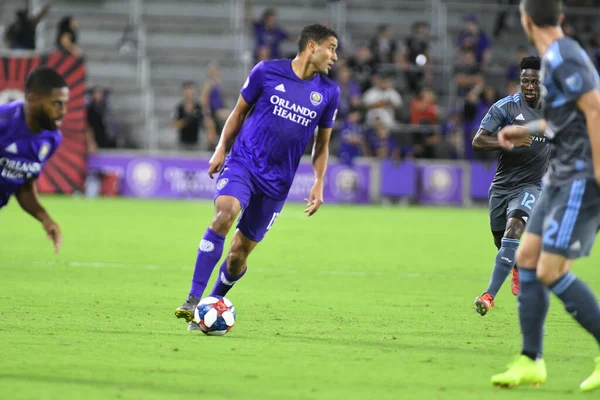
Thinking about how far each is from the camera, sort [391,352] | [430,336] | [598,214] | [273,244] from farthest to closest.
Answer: [273,244] → [430,336] → [391,352] → [598,214]

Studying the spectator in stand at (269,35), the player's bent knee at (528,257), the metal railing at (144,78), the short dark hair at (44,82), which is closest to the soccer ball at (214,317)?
the short dark hair at (44,82)

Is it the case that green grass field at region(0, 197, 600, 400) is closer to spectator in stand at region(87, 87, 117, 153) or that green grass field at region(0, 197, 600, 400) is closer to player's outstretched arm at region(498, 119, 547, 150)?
A: player's outstretched arm at region(498, 119, 547, 150)

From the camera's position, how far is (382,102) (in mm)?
27156

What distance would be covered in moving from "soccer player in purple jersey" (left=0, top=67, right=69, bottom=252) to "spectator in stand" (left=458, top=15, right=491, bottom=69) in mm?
22533

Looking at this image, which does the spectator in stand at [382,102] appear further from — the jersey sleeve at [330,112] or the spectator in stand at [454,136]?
the jersey sleeve at [330,112]

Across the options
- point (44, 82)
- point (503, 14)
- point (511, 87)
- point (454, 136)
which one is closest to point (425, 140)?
point (454, 136)

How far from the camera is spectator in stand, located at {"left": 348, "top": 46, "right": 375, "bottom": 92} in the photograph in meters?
28.0

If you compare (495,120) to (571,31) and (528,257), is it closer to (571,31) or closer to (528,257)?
(528,257)

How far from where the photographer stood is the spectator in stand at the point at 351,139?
85.3 ft

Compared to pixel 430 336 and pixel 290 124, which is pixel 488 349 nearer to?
pixel 430 336

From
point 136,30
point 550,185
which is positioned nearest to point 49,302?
point 550,185

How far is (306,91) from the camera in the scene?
817 cm

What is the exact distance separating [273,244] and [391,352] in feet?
29.6

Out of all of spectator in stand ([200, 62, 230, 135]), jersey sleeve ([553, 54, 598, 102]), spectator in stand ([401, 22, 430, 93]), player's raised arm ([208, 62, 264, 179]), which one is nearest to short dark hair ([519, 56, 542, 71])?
player's raised arm ([208, 62, 264, 179])
